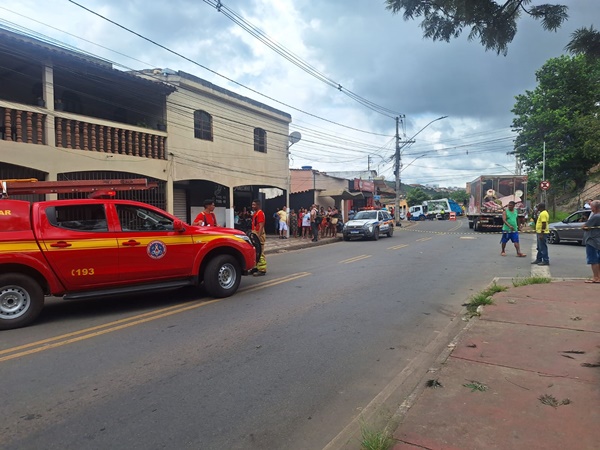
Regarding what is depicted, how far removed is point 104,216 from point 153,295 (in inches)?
80.1

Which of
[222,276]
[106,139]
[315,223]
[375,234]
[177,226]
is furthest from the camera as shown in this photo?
[375,234]

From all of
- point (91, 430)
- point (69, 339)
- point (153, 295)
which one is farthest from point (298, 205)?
point (91, 430)

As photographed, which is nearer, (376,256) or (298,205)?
(376,256)

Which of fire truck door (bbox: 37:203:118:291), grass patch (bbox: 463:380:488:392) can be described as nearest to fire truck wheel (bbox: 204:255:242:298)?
fire truck door (bbox: 37:203:118:291)

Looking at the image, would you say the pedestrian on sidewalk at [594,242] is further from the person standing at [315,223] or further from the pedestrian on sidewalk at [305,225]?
the pedestrian on sidewalk at [305,225]

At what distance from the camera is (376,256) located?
47.3ft

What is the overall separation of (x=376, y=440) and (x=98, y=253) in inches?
208

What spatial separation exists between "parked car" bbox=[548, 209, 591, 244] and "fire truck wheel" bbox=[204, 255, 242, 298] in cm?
1505

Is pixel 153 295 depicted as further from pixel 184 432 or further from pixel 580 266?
pixel 580 266

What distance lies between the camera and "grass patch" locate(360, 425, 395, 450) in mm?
2824

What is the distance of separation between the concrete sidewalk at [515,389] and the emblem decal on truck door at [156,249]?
477 cm

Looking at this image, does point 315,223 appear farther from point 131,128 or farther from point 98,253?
point 98,253

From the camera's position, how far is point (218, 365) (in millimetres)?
4570

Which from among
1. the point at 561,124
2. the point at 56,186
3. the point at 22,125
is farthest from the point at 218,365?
the point at 561,124
